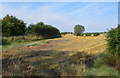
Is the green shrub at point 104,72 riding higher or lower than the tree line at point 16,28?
lower

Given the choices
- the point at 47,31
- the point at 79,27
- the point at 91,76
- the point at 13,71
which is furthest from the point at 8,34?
the point at 79,27

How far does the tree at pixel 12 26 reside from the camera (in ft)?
64.1

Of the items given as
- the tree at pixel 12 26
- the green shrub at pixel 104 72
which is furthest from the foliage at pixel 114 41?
the tree at pixel 12 26

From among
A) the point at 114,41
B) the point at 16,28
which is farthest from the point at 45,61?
the point at 16,28

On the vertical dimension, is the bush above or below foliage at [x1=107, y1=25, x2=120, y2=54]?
below

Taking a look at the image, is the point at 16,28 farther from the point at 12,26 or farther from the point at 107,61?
the point at 107,61

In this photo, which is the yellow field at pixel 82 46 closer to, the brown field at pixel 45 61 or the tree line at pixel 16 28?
the brown field at pixel 45 61

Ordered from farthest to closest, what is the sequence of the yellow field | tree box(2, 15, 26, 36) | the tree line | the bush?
the tree line → tree box(2, 15, 26, 36) → the yellow field → the bush

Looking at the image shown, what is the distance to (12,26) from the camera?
20.4 meters

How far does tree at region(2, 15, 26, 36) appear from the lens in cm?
1954

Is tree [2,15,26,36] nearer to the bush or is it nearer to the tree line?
the tree line

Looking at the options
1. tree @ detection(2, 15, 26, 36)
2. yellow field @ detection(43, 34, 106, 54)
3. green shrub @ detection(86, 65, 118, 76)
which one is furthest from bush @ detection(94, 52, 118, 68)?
tree @ detection(2, 15, 26, 36)

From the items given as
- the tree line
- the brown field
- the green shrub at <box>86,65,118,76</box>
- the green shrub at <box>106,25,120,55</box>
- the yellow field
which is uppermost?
the tree line

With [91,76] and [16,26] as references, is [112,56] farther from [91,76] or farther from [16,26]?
[16,26]
